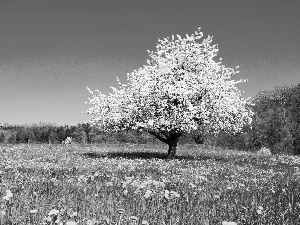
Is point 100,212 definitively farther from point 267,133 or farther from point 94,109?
point 267,133

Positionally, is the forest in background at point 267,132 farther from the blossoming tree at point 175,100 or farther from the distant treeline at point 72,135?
the blossoming tree at point 175,100

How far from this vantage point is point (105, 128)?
25.7 m

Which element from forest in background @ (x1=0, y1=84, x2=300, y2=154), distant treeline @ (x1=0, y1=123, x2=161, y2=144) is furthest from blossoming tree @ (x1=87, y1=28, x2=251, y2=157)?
distant treeline @ (x1=0, y1=123, x2=161, y2=144)

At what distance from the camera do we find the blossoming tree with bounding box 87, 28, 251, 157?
2403 centimetres

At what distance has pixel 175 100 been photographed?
24.9 metres

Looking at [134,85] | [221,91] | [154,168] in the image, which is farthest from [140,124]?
[154,168]

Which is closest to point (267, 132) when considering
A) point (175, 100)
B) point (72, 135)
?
point (175, 100)

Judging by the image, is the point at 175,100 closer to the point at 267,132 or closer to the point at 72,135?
the point at 267,132

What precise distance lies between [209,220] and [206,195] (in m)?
2.43

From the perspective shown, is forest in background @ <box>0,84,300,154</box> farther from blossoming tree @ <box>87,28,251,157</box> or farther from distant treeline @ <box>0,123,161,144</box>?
blossoming tree @ <box>87,28,251,157</box>

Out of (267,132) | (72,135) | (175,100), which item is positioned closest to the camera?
(175,100)

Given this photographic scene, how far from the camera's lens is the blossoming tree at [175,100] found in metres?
24.0

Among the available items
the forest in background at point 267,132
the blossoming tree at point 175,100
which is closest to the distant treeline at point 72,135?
the forest in background at point 267,132

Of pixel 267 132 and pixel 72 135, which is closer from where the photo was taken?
pixel 267 132
